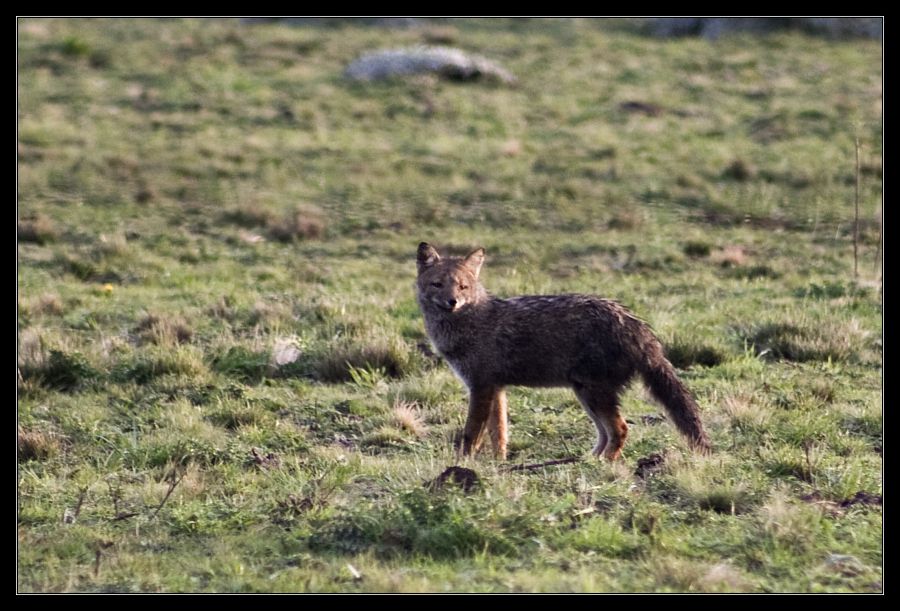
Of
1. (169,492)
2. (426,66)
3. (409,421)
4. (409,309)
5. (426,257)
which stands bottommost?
(409,309)

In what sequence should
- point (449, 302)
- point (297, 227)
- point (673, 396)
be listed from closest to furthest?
point (673, 396), point (449, 302), point (297, 227)

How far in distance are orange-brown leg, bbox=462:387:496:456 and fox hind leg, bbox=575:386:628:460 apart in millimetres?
765

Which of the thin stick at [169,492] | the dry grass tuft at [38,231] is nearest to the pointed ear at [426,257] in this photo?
the thin stick at [169,492]

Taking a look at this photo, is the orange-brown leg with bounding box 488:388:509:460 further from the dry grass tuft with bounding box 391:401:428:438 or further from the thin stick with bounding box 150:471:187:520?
the thin stick with bounding box 150:471:187:520

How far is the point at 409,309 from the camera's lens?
14.0m

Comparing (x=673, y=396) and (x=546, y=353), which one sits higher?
(x=546, y=353)

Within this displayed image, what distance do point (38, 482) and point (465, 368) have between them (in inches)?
129

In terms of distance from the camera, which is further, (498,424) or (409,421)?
(409,421)

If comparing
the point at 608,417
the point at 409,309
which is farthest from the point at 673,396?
the point at 409,309

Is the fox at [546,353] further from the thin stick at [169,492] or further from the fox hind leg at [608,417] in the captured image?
the thin stick at [169,492]

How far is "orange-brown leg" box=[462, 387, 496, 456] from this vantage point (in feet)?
28.9

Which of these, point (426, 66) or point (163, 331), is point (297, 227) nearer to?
point (163, 331)

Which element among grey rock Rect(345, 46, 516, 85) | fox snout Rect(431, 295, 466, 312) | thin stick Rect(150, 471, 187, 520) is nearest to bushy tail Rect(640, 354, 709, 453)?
fox snout Rect(431, 295, 466, 312)

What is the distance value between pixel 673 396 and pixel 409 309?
577 centimetres
